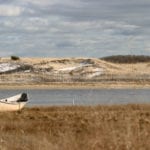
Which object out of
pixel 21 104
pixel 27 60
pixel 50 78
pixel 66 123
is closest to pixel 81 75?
pixel 50 78

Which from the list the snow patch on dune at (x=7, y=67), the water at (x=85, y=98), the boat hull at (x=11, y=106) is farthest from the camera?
the snow patch on dune at (x=7, y=67)

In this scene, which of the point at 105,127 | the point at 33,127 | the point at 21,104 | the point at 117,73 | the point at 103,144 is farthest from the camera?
the point at 117,73

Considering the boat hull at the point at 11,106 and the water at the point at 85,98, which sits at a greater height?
the boat hull at the point at 11,106

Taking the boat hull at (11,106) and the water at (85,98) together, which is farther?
the water at (85,98)

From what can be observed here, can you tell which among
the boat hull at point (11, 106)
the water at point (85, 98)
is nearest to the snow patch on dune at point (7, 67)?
the water at point (85, 98)

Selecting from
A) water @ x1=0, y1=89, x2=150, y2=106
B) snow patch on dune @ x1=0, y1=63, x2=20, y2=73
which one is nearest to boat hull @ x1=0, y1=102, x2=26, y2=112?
water @ x1=0, y1=89, x2=150, y2=106

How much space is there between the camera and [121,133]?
471 inches

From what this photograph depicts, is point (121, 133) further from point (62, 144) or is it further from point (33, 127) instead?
point (33, 127)

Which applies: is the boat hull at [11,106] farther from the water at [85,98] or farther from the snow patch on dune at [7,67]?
the snow patch on dune at [7,67]

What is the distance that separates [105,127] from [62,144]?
3.52 ft

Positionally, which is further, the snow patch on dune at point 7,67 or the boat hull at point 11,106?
the snow patch on dune at point 7,67

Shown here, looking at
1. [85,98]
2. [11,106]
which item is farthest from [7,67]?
[11,106]

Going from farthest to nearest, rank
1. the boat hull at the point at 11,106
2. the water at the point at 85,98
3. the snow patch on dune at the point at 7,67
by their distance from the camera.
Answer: the snow patch on dune at the point at 7,67 < the water at the point at 85,98 < the boat hull at the point at 11,106

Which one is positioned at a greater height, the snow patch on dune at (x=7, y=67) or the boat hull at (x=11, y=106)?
the boat hull at (x=11, y=106)
